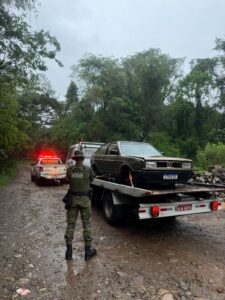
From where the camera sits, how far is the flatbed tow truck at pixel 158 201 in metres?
6.00

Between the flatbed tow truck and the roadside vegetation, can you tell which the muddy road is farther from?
the roadside vegetation

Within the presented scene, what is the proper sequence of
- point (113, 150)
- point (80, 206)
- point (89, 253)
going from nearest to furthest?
point (89, 253) → point (80, 206) → point (113, 150)

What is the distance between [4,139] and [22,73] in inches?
253

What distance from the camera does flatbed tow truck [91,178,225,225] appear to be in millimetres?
5996

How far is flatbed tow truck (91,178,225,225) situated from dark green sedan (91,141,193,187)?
30 cm

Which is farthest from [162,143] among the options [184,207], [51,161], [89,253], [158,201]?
[89,253]

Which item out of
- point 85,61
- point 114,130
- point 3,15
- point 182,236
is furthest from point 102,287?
point 85,61

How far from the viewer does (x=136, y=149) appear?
8336 millimetres

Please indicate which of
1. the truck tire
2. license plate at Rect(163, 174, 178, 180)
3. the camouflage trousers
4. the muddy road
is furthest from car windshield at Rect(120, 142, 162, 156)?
the camouflage trousers

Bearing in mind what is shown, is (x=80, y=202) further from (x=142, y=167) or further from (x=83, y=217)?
(x=142, y=167)

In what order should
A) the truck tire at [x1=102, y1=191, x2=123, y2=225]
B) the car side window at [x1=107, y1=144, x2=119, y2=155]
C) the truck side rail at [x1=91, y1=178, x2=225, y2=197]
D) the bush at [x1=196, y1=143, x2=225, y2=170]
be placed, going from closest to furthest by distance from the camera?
1. the truck side rail at [x1=91, y1=178, x2=225, y2=197]
2. the truck tire at [x1=102, y1=191, x2=123, y2=225]
3. the car side window at [x1=107, y1=144, x2=119, y2=155]
4. the bush at [x1=196, y1=143, x2=225, y2=170]

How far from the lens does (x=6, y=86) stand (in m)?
14.7

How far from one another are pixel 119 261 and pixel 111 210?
2336 millimetres

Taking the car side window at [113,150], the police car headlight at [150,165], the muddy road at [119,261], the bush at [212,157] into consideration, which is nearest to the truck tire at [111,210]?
the muddy road at [119,261]
